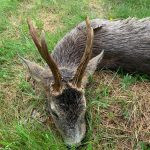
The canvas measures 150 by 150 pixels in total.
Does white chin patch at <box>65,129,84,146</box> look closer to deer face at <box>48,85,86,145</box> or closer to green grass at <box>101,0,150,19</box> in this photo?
deer face at <box>48,85,86,145</box>

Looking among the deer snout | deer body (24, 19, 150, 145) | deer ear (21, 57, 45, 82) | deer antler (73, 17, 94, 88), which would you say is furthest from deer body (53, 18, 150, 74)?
the deer snout

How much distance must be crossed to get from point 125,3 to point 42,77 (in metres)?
3.51

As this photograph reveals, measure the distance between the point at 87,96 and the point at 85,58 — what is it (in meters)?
1.08

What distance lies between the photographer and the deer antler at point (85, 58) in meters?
5.00

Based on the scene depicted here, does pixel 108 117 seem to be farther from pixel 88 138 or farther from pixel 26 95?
pixel 26 95

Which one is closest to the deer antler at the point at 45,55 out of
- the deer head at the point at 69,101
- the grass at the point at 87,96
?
the deer head at the point at 69,101

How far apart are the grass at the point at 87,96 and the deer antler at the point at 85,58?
68 centimetres

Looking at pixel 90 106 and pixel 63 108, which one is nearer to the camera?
pixel 63 108

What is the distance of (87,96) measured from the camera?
6066 millimetres

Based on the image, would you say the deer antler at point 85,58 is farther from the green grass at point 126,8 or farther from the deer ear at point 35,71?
the green grass at point 126,8

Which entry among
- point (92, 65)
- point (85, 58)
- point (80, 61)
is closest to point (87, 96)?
point (92, 65)

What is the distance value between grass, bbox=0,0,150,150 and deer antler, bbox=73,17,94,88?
68cm

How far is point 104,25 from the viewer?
6.77m

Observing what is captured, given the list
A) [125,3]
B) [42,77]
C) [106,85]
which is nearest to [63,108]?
[42,77]
